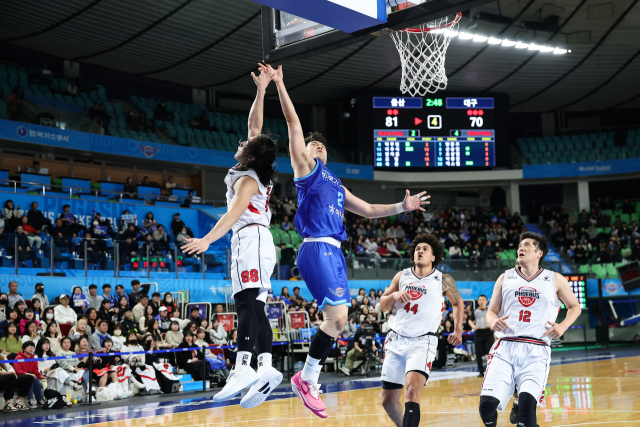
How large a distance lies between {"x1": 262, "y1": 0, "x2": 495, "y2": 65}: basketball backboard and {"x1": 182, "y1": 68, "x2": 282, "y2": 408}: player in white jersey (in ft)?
3.95

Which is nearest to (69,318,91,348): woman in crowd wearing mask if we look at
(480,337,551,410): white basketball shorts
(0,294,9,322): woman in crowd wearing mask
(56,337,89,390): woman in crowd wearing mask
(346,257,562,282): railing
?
(56,337,89,390): woman in crowd wearing mask

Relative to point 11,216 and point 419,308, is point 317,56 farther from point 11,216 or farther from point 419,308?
point 419,308

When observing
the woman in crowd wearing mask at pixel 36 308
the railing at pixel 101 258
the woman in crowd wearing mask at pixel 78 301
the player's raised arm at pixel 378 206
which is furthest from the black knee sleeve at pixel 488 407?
the railing at pixel 101 258

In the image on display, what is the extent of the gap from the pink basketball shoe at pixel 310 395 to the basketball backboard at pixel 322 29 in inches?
110

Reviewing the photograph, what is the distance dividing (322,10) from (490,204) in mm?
31812

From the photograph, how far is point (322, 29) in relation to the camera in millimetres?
5969

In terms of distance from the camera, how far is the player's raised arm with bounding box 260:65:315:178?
202 inches

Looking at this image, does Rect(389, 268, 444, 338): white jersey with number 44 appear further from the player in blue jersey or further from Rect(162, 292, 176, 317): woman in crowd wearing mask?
Rect(162, 292, 176, 317): woman in crowd wearing mask

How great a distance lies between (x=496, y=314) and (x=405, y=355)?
96 centimetres

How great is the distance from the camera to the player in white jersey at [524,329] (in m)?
5.96

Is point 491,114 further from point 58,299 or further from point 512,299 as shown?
point 512,299

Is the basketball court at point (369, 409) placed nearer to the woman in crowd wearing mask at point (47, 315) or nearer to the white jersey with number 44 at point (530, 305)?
the white jersey with number 44 at point (530, 305)

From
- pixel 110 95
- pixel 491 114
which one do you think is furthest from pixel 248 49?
pixel 491 114

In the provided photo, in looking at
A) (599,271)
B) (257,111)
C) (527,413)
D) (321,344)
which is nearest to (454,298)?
(527,413)
